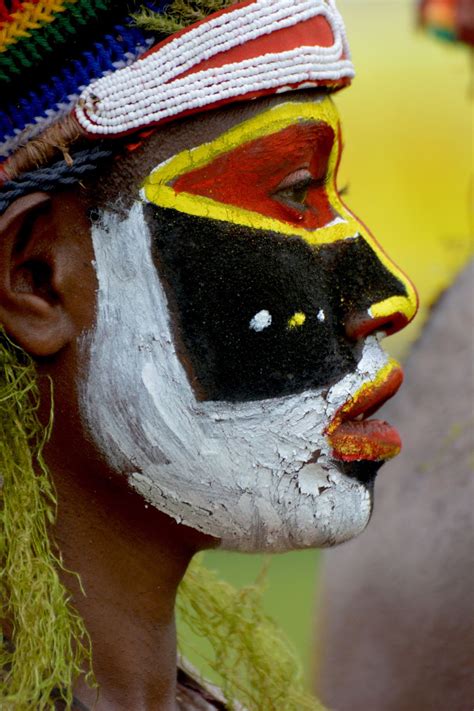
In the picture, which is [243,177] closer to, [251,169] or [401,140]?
[251,169]

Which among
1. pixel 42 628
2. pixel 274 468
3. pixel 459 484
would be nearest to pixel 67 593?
pixel 42 628

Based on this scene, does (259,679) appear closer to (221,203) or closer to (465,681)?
(465,681)

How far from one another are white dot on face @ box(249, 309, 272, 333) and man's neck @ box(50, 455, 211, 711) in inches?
12.0

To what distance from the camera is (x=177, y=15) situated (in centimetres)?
169

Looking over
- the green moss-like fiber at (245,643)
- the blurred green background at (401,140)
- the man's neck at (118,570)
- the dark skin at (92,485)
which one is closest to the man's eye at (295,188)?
the dark skin at (92,485)

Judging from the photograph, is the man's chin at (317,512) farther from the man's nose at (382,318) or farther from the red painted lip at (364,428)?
the man's nose at (382,318)

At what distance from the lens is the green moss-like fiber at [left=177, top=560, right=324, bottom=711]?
83.7 inches

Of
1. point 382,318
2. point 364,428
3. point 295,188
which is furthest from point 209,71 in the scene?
point 364,428

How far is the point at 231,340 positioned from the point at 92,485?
0.31 m

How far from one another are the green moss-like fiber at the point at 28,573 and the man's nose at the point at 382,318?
1.57ft

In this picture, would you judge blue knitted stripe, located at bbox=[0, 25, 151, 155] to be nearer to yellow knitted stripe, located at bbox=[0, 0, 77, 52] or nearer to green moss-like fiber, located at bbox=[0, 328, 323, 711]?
yellow knitted stripe, located at bbox=[0, 0, 77, 52]

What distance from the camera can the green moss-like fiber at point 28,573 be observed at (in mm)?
1664

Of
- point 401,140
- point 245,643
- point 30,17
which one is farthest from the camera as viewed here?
point 401,140

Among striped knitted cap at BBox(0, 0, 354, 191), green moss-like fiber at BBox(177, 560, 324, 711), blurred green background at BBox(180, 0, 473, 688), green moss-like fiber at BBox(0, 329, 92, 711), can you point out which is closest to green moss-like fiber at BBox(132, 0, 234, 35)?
striped knitted cap at BBox(0, 0, 354, 191)
